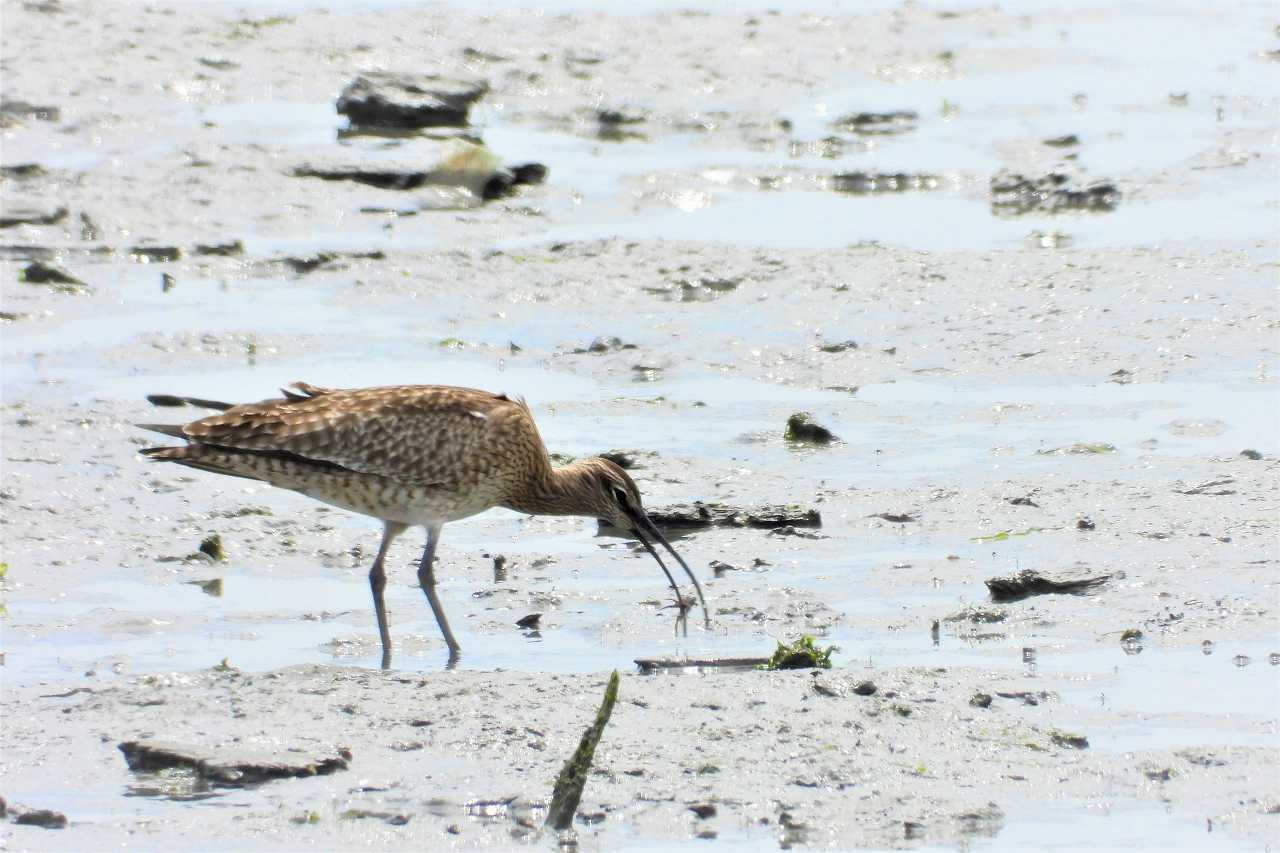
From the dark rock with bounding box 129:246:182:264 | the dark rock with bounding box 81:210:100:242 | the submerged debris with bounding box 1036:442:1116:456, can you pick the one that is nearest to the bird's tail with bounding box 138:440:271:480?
the submerged debris with bounding box 1036:442:1116:456

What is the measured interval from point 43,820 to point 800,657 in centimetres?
277

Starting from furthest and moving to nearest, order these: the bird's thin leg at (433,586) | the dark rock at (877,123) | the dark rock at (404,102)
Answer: the dark rock at (877,123), the dark rock at (404,102), the bird's thin leg at (433,586)

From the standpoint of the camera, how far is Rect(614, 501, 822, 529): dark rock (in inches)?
395

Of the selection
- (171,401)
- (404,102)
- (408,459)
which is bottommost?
(171,401)

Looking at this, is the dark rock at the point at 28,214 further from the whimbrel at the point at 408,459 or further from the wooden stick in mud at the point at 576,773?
the wooden stick in mud at the point at 576,773

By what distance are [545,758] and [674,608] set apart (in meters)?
2.01

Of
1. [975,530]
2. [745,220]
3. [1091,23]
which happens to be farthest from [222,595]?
[1091,23]

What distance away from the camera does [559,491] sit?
984 centimetres

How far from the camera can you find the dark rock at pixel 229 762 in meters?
6.82

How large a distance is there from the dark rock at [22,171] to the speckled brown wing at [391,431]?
683cm

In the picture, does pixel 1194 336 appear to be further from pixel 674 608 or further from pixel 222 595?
pixel 222 595

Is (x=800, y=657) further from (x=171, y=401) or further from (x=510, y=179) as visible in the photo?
(x=510, y=179)

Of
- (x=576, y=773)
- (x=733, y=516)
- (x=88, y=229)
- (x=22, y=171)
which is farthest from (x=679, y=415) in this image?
(x=22, y=171)

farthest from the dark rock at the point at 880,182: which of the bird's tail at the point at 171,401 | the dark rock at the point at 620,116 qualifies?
the bird's tail at the point at 171,401
